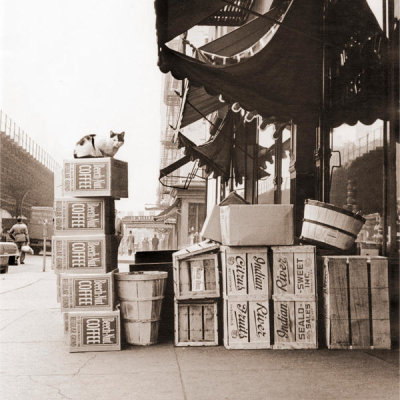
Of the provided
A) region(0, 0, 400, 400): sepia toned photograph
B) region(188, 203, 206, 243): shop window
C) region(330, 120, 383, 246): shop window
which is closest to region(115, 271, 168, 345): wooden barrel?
region(0, 0, 400, 400): sepia toned photograph

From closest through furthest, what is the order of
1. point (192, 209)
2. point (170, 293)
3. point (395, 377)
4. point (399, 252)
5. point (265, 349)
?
point (395, 377)
point (265, 349)
point (399, 252)
point (170, 293)
point (192, 209)

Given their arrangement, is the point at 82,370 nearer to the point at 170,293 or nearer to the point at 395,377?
the point at 170,293

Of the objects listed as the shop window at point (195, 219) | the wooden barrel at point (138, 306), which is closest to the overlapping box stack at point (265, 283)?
the wooden barrel at point (138, 306)

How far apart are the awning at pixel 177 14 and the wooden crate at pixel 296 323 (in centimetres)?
342

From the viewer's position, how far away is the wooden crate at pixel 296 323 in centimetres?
656

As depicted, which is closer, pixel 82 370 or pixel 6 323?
pixel 82 370

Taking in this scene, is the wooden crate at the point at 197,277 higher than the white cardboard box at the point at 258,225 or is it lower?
lower

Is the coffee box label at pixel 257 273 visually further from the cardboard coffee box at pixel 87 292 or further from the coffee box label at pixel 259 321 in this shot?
the cardboard coffee box at pixel 87 292

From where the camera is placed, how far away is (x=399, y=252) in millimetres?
7016

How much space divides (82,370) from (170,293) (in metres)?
2.32

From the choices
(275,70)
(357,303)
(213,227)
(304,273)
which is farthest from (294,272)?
(275,70)

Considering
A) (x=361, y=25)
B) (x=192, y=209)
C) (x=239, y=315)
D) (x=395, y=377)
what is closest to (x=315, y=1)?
(x=361, y=25)

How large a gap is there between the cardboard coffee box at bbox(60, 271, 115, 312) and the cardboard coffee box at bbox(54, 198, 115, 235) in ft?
1.87

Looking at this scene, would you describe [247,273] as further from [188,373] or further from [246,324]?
[188,373]
